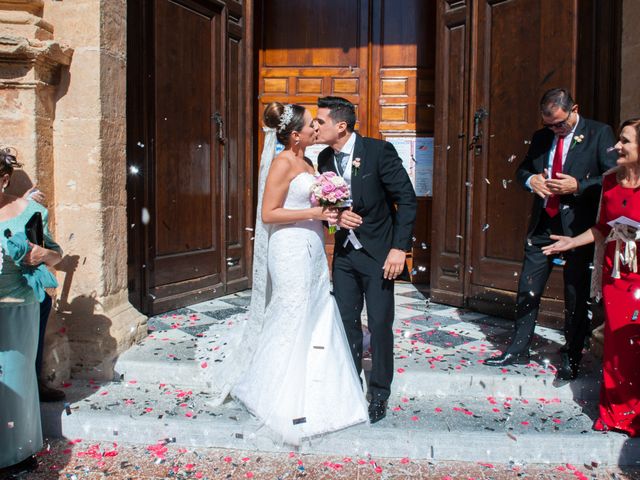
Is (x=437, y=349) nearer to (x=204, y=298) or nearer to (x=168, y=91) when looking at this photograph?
(x=204, y=298)

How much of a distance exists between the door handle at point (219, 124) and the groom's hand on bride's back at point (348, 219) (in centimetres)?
339

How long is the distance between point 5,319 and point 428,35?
582 cm

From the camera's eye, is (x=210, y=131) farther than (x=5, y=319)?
Yes

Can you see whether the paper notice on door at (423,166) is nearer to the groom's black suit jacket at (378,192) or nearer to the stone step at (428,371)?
the stone step at (428,371)

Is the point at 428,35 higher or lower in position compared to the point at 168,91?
higher

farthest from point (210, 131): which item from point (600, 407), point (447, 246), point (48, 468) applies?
point (600, 407)

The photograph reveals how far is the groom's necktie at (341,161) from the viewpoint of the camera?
3.87 m

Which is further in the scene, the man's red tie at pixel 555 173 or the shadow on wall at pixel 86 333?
the shadow on wall at pixel 86 333

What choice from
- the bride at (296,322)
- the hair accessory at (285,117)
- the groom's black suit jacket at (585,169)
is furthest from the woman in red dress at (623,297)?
the hair accessory at (285,117)

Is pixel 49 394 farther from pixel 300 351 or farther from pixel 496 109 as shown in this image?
pixel 496 109

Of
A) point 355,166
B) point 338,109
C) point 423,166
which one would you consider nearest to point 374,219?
point 355,166

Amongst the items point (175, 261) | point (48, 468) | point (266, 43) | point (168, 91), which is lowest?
point (48, 468)

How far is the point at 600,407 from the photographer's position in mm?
3762

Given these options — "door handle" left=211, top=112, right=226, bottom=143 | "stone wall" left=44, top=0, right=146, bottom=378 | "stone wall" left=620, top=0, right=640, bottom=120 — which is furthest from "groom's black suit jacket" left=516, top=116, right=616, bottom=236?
"door handle" left=211, top=112, right=226, bottom=143
